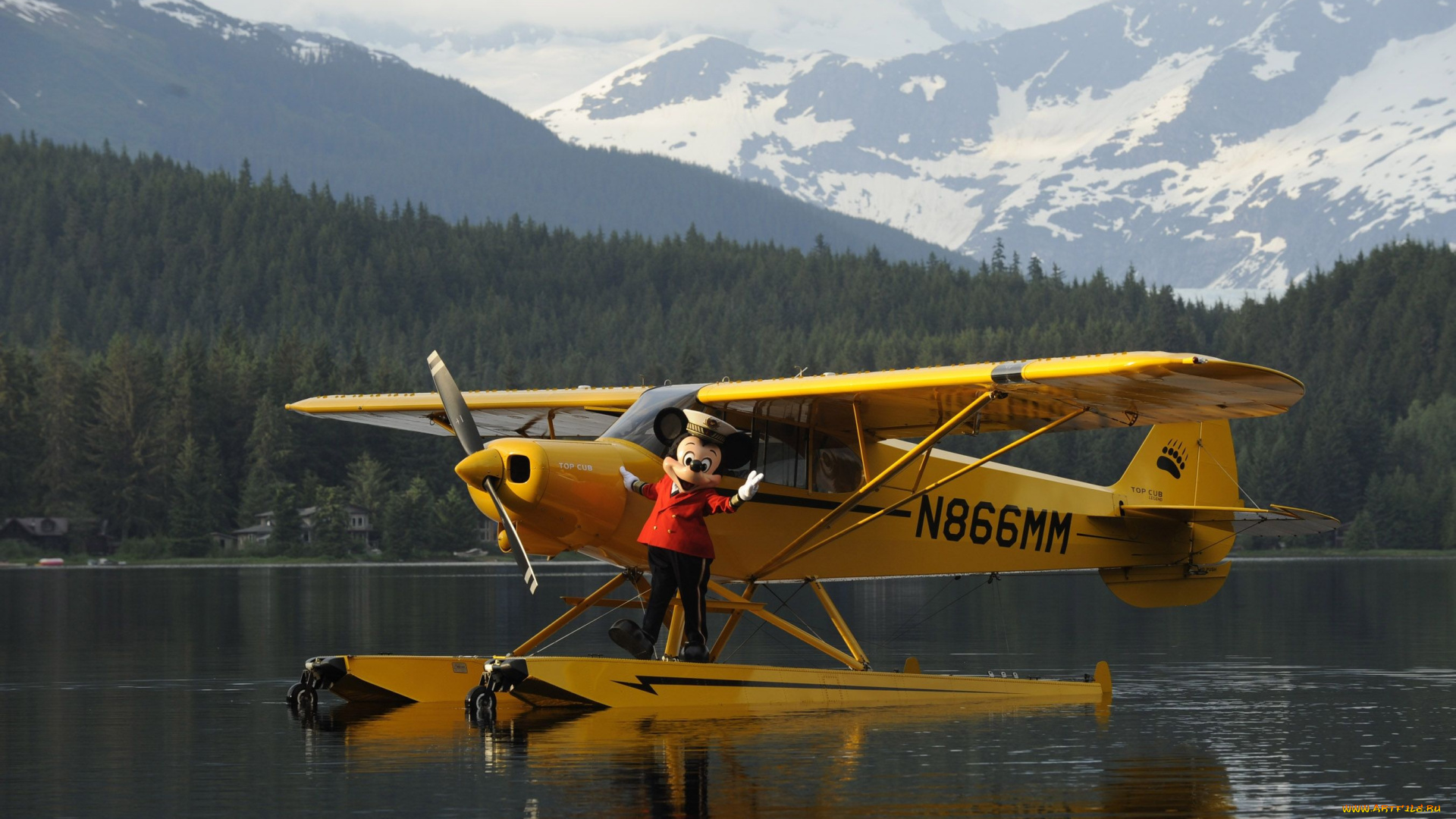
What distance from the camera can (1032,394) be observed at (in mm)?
13930

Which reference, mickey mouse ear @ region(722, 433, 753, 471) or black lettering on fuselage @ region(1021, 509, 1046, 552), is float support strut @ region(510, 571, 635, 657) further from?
black lettering on fuselage @ region(1021, 509, 1046, 552)

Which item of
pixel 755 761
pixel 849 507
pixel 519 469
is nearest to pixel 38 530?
pixel 849 507

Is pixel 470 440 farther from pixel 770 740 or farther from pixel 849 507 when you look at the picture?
pixel 770 740

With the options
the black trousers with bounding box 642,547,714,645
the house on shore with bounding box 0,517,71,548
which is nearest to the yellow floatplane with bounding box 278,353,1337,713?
the black trousers with bounding box 642,547,714,645

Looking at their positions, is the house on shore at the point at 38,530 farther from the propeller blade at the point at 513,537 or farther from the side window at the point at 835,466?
the propeller blade at the point at 513,537

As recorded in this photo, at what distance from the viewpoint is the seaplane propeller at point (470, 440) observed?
42.1 ft

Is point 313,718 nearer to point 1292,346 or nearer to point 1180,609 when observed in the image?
point 1180,609

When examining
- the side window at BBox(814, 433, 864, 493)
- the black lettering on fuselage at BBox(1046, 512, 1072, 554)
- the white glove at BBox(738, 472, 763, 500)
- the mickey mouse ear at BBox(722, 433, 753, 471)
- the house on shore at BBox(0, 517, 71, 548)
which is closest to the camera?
the white glove at BBox(738, 472, 763, 500)

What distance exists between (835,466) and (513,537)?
3043mm

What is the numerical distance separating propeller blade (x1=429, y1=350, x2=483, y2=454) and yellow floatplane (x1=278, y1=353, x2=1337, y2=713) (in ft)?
0.08

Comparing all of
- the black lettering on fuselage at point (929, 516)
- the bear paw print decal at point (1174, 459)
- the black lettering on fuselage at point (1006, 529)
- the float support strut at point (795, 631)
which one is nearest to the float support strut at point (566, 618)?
the float support strut at point (795, 631)

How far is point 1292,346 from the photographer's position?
173000 mm

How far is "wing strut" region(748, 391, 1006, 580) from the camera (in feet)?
45.3

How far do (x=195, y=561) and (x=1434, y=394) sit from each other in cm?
10375
